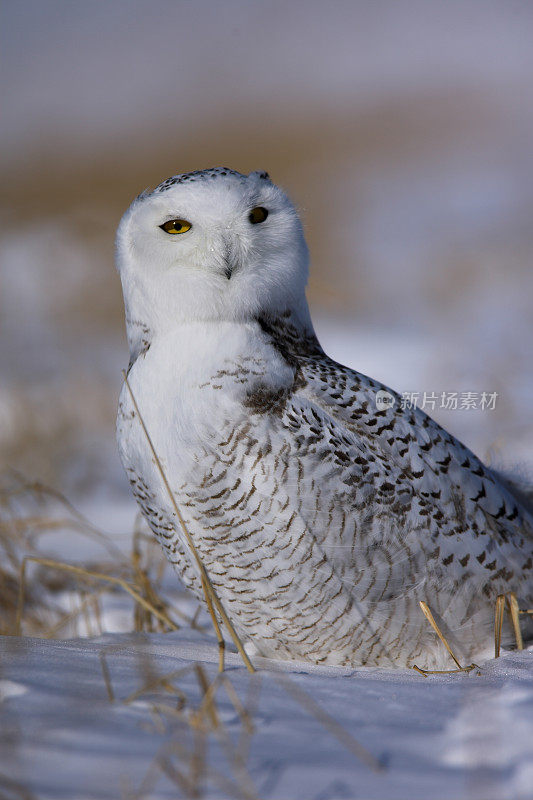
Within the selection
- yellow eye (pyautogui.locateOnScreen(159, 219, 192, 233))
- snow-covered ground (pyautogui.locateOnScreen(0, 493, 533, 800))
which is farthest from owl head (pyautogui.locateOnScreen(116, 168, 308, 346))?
snow-covered ground (pyautogui.locateOnScreen(0, 493, 533, 800))

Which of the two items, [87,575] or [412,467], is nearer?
[412,467]

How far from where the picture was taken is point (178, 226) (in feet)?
5.99

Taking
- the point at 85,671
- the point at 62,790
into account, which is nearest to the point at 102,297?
the point at 85,671

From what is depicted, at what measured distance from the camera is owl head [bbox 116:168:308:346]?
1801mm

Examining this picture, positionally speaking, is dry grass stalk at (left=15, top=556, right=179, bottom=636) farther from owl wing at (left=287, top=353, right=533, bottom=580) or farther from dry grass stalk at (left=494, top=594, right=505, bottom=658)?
dry grass stalk at (left=494, top=594, right=505, bottom=658)

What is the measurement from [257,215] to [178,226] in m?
0.22

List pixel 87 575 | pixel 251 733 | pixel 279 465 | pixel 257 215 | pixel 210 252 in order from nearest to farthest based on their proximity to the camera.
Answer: pixel 251 733 < pixel 279 465 < pixel 210 252 < pixel 257 215 < pixel 87 575

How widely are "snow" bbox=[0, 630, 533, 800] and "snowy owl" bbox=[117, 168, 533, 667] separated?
1.14 ft

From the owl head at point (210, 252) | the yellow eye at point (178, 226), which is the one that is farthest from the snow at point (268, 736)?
the yellow eye at point (178, 226)

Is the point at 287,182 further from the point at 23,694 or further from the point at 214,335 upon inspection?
the point at 23,694

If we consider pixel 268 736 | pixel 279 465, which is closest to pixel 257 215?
pixel 279 465

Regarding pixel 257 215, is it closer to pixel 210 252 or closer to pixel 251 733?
pixel 210 252

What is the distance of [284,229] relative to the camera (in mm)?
1946

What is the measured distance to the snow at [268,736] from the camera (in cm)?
91
